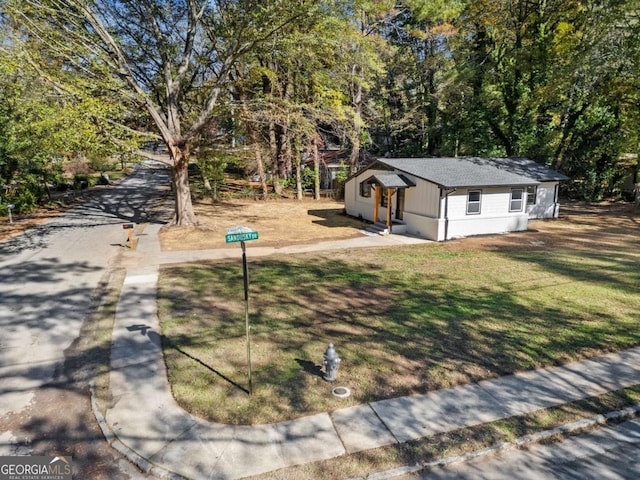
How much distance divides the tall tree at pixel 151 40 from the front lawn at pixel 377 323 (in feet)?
25.4

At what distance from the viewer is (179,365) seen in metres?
6.32

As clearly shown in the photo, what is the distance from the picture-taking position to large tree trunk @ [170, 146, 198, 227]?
16.8 m

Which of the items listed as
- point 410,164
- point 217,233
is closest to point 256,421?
point 217,233

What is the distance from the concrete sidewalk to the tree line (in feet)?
36.1

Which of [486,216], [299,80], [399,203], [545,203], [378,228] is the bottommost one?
[378,228]

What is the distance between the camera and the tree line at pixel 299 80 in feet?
46.1

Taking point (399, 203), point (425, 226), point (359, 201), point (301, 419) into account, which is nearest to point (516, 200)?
point (425, 226)

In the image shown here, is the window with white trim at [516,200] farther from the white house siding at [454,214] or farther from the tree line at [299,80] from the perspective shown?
the tree line at [299,80]

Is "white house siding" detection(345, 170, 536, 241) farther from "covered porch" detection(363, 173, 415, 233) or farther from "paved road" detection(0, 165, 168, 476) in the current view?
"paved road" detection(0, 165, 168, 476)

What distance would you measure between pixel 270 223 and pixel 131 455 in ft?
53.5

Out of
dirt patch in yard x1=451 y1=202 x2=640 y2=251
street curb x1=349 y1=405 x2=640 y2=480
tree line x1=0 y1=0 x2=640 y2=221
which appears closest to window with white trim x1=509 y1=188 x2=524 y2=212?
dirt patch in yard x1=451 y1=202 x2=640 y2=251

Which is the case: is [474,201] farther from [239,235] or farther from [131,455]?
[131,455]

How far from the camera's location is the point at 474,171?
19.1 m

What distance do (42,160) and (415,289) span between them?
→ 21.2 metres
